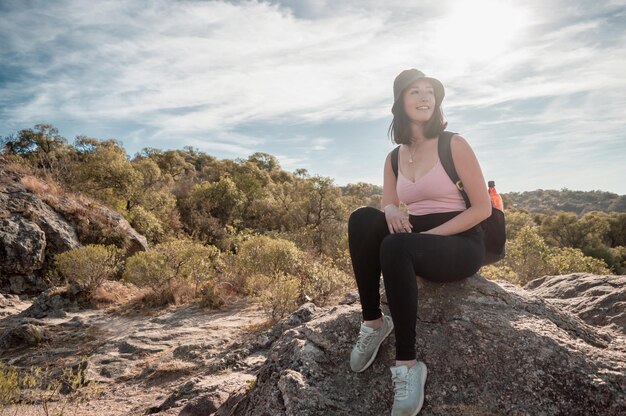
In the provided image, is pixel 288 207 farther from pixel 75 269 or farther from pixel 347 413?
pixel 347 413

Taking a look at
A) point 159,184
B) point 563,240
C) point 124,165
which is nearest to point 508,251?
point 124,165

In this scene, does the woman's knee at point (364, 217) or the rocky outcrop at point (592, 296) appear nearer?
the woman's knee at point (364, 217)

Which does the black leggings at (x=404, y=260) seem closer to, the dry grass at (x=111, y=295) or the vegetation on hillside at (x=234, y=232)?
the vegetation on hillside at (x=234, y=232)

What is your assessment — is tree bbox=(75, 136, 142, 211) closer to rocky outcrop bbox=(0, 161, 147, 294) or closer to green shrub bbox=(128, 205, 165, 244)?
green shrub bbox=(128, 205, 165, 244)

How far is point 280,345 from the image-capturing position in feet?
8.52

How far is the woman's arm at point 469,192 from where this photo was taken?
251cm

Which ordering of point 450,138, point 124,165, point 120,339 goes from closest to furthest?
point 450,138, point 120,339, point 124,165

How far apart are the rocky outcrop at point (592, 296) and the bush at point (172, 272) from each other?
323 inches

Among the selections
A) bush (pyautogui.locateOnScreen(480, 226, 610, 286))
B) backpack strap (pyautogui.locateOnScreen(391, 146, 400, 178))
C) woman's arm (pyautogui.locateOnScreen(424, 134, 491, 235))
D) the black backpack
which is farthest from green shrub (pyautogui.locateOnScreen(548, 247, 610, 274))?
woman's arm (pyautogui.locateOnScreen(424, 134, 491, 235))

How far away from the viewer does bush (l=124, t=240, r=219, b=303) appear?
10336 mm

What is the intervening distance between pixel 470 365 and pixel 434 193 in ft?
3.52

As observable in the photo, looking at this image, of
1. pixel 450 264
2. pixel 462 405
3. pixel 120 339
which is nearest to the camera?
pixel 462 405

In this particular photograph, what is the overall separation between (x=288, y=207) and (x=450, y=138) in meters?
25.8

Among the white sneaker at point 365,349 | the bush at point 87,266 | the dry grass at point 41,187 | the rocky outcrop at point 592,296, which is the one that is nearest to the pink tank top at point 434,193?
the white sneaker at point 365,349
